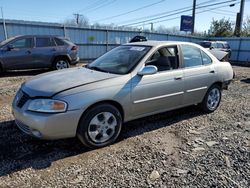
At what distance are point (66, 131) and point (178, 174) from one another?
1604 mm

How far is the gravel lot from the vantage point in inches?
116

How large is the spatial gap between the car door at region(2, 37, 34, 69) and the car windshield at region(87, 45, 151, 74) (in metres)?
6.15

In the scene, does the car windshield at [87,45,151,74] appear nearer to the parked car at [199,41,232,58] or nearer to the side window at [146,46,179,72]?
the side window at [146,46,179,72]

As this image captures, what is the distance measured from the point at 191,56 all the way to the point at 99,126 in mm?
2511

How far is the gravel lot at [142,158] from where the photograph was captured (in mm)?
2957

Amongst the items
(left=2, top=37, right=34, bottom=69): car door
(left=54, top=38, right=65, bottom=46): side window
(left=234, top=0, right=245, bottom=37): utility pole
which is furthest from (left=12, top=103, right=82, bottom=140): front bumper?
(left=234, top=0, right=245, bottom=37): utility pole

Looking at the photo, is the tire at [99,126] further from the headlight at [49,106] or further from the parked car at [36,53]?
the parked car at [36,53]

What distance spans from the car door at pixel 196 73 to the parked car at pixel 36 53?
6.99 meters

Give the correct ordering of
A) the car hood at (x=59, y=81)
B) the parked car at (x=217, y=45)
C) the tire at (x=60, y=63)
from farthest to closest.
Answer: the parked car at (x=217, y=45)
the tire at (x=60, y=63)
the car hood at (x=59, y=81)

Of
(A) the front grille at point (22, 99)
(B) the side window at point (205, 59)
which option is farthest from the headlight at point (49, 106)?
(B) the side window at point (205, 59)

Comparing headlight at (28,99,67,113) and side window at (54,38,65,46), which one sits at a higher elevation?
side window at (54,38,65,46)

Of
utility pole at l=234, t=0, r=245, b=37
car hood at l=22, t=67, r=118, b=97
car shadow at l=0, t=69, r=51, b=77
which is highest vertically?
utility pole at l=234, t=0, r=245, b=37

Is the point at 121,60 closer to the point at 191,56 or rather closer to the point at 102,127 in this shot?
the point at 102,127

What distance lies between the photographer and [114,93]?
12.1 feet
